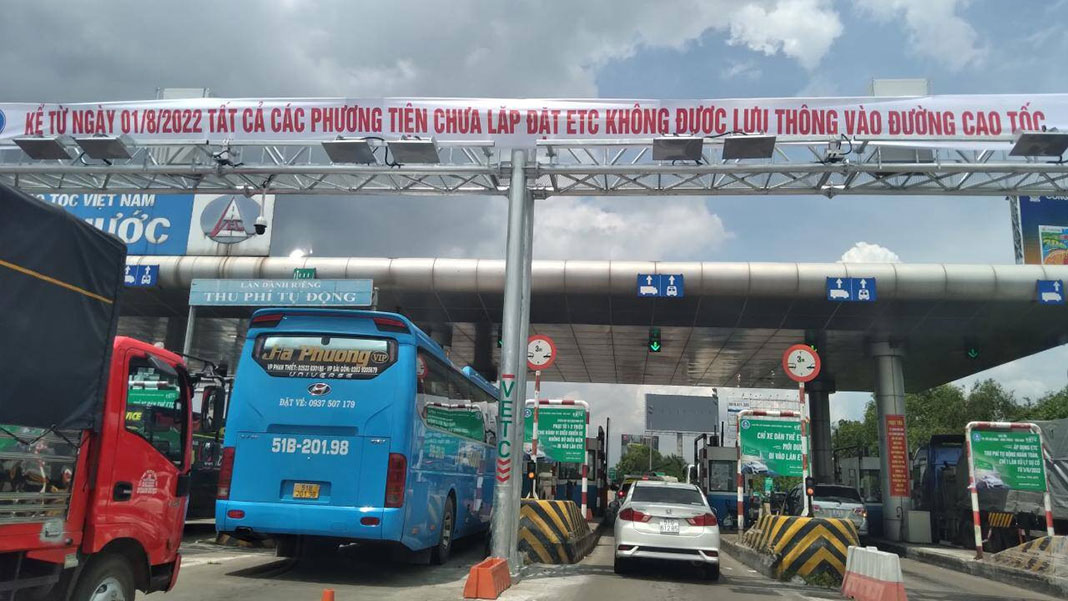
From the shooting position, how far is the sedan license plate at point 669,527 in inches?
435

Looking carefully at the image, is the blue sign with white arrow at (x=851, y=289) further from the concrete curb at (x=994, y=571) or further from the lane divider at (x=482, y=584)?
the lane divider at (x=482, y=584)

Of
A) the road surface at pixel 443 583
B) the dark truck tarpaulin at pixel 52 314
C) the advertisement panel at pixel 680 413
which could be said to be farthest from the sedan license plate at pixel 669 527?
the advertisement panel at pixel 680 413

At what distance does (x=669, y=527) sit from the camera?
11.1 metres

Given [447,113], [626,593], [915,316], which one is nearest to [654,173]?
[447,113]

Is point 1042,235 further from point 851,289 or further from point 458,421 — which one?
point 458,421

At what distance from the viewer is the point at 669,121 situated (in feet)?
36.9

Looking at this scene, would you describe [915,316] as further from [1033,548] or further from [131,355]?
[131,355]

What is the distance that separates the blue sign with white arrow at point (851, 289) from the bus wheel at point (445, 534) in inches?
376

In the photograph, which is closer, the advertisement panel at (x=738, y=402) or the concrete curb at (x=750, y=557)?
the concrete curb at (x=750, y=557)

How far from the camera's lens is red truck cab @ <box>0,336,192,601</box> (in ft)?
15.5

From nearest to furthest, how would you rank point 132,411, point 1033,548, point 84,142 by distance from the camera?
1. point 132,411
2. point 84,142
3. point 1033,548

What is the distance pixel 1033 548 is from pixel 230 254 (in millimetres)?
18444

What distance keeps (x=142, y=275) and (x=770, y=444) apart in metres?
15.0

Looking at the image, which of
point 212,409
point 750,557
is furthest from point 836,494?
point 212,409
